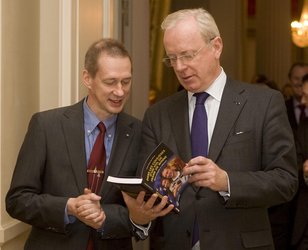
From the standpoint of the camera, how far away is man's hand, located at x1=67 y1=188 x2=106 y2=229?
3018 mm

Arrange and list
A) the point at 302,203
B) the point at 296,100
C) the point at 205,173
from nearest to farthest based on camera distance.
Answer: the point at 205,173, the point at 302,203, the point at 296,100

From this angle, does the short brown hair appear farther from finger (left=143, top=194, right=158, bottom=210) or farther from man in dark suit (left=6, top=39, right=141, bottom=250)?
finger (left=143, top=194, right=158, bottom=210)

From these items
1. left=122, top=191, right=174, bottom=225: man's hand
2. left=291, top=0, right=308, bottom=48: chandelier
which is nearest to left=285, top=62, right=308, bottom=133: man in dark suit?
left=122, top=191, right=174, bottom=225: man's hand

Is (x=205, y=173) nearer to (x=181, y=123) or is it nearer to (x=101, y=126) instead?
(x=181, y=123)

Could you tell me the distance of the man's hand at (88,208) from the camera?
119 inches

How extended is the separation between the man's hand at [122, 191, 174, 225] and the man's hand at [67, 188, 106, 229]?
13 centimetres

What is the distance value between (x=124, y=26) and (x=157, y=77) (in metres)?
5.08

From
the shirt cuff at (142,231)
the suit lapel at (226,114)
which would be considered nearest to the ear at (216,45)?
the suit lapel at (226,114)

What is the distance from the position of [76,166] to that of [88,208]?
296mm

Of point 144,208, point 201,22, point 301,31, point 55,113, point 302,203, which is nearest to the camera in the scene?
point 144,208

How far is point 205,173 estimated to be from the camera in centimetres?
292

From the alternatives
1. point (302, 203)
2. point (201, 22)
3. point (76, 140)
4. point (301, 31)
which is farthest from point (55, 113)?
point (301, 31)

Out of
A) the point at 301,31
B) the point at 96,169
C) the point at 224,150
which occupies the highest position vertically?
the point at 301,31

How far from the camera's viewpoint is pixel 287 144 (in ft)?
10.3
